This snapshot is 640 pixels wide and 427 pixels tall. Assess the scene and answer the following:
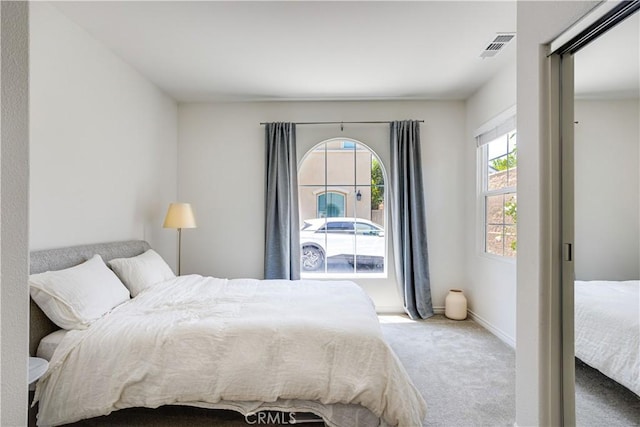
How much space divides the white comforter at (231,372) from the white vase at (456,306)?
232cm

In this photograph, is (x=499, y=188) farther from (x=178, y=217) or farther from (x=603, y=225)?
(x=178, y=217)

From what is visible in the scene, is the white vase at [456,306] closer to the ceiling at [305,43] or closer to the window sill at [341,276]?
the window sill at [341,276]

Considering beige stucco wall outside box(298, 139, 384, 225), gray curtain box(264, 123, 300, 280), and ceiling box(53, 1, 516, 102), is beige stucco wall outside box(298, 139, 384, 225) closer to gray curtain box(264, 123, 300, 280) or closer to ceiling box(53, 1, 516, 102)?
gray curtain box(264, 123, 300, 280)

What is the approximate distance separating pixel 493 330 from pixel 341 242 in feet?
6.43

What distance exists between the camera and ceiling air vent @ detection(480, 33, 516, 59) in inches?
105

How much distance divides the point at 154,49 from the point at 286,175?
187 centimetres

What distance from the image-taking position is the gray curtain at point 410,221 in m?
4.07

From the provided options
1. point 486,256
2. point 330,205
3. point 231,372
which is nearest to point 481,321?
point 486,256

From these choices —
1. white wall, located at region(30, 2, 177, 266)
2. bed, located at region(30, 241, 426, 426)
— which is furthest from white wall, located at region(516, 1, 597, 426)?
white wall, located at region(30, 2, 177, 266)

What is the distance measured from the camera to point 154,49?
294cm

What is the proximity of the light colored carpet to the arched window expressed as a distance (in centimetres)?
118

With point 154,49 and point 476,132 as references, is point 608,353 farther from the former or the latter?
point 154,49

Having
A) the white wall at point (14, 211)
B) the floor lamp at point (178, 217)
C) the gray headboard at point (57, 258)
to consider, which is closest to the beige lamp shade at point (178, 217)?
the floor lamp at point (178, 217)

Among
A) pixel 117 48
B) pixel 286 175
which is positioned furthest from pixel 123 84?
pixel 286 175
